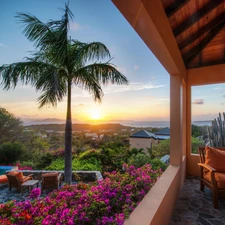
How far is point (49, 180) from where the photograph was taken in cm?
482

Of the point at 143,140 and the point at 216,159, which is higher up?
the point at 216,159

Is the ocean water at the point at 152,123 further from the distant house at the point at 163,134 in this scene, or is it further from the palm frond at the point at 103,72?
the palm frond at the point at 103,72

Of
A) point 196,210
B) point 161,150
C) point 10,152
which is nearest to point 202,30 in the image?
point 196,210

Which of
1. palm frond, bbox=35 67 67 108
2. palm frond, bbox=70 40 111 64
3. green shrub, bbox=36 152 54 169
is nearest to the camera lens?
palm frond, bbox=35 67 67 108

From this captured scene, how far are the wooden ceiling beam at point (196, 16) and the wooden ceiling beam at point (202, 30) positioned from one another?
0.48 meters

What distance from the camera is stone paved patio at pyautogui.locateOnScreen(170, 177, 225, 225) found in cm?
229

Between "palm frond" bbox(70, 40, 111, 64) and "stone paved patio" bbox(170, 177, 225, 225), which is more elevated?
"palm frond" bbox(70, 40, 111, 64)

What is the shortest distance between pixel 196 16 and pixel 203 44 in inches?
52.0

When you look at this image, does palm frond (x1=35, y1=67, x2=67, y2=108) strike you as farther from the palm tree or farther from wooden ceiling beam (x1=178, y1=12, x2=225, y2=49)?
wooden ceiling beam (x1=178, y1=12, x2=225, y2=49)

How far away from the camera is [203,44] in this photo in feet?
12.2

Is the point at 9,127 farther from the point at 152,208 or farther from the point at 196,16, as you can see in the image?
the point at 196,16

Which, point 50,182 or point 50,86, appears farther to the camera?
point 50,182

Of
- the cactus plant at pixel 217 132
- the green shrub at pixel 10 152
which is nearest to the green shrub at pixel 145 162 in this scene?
the cactus plant at pixel 217 132

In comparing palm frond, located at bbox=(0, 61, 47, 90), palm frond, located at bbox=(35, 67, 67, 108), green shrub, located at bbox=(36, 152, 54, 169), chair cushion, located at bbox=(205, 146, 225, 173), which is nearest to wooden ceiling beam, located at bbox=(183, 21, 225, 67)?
chair cushion, located at bbox=(205, 146, 225, 173)
